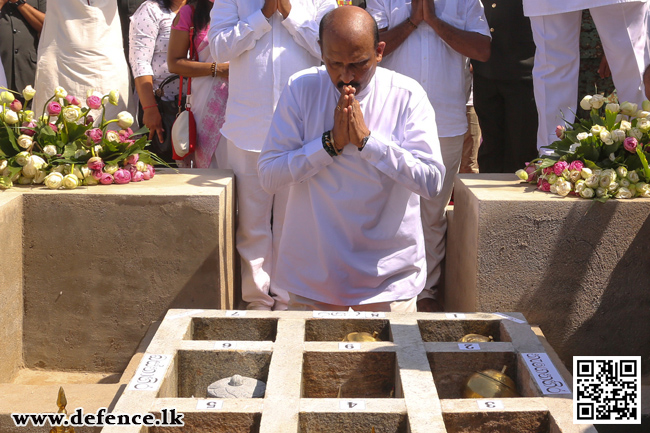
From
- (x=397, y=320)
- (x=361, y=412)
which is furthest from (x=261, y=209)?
(x=361, y=412)

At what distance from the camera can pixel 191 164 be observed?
5.31 m

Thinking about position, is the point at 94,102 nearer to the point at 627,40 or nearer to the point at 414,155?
the point at 414,155

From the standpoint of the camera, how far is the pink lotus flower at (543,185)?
3.96 meters

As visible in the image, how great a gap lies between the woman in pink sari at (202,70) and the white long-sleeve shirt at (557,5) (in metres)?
1.84

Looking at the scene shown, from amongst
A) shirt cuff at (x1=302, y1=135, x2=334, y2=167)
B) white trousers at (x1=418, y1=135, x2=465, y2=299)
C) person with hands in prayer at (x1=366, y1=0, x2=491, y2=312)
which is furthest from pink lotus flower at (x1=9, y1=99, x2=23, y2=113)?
white trousers at (x1=418, y1=135, x2=465, y2=299)

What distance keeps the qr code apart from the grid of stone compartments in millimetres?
51

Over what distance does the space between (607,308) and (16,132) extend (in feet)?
10.0

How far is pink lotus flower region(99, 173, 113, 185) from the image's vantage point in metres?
4.05

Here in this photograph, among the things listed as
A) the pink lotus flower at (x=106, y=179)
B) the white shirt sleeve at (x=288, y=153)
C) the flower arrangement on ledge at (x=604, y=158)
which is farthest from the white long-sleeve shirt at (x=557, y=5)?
the pink lotus flower at (x=106, y=179)

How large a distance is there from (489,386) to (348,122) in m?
1.31

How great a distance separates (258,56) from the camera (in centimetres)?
455

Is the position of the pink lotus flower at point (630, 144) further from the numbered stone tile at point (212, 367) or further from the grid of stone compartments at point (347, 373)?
the numbered stone tile at point (212, 367)

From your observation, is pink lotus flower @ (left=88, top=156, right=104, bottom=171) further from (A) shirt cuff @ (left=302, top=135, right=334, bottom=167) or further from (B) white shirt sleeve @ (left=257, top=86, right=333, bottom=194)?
(A) shirt cuff @ (left=302, top=135, right=334, bottom=167)

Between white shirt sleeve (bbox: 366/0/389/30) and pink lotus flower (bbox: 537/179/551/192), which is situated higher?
white shirt sleeve (bbox: 366/0/389/30)
